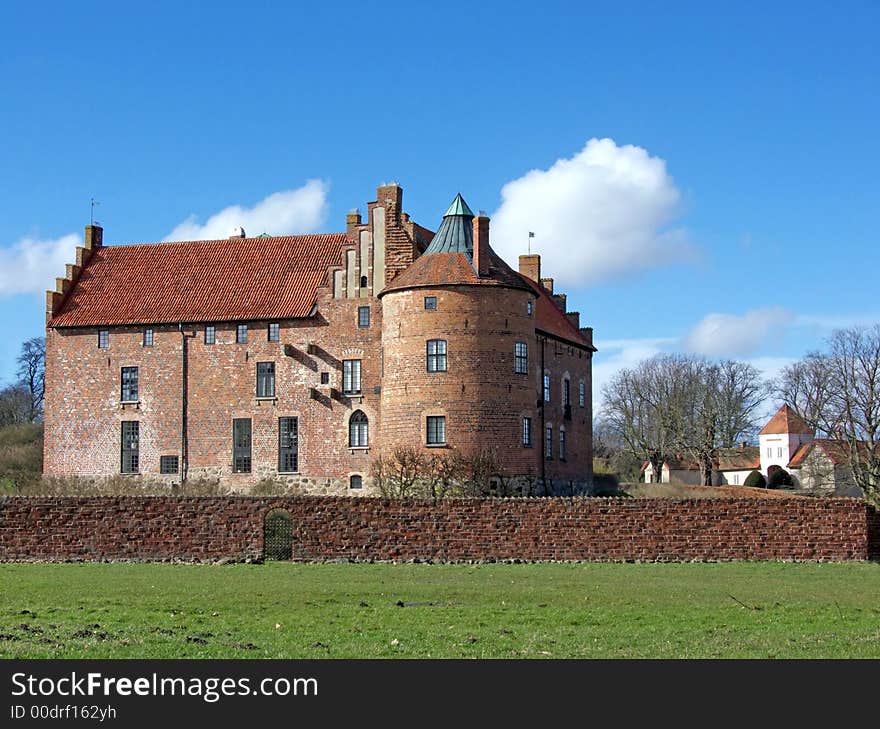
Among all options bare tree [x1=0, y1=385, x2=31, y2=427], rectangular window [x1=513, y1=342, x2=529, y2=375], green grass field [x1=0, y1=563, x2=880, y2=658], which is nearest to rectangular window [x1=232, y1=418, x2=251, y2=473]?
rectangular window [x1=513, y1=342, x2=529, y2=375]

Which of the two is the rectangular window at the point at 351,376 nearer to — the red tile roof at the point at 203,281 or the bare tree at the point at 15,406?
the red tile roof at the point at 203,281

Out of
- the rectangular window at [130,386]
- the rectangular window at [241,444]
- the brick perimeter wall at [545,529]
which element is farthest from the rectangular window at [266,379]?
the brick perimeter wall at [545,529]

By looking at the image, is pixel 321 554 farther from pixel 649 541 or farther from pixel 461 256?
pixel 461 256

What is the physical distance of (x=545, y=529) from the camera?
96.7 feet

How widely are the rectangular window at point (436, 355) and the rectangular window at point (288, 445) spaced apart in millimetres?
7987

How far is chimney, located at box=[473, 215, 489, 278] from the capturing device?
156ft

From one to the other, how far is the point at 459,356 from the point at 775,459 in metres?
68.1

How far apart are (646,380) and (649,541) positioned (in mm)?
70522

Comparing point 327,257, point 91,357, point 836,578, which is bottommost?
point 836,578

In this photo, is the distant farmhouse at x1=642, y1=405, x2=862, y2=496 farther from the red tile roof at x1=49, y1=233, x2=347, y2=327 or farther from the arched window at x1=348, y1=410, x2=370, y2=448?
the red tile roof at x1=49, y1=233, x2=347, y2=327

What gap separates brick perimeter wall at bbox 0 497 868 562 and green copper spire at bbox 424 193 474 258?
19.8 meters

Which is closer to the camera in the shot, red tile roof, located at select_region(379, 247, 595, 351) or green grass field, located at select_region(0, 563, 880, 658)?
green grass field, located at select_region(0, 563, 880, 658)

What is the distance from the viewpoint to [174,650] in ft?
48.4

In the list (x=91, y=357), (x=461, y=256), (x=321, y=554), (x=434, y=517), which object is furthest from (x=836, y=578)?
(x=91, y=357)
